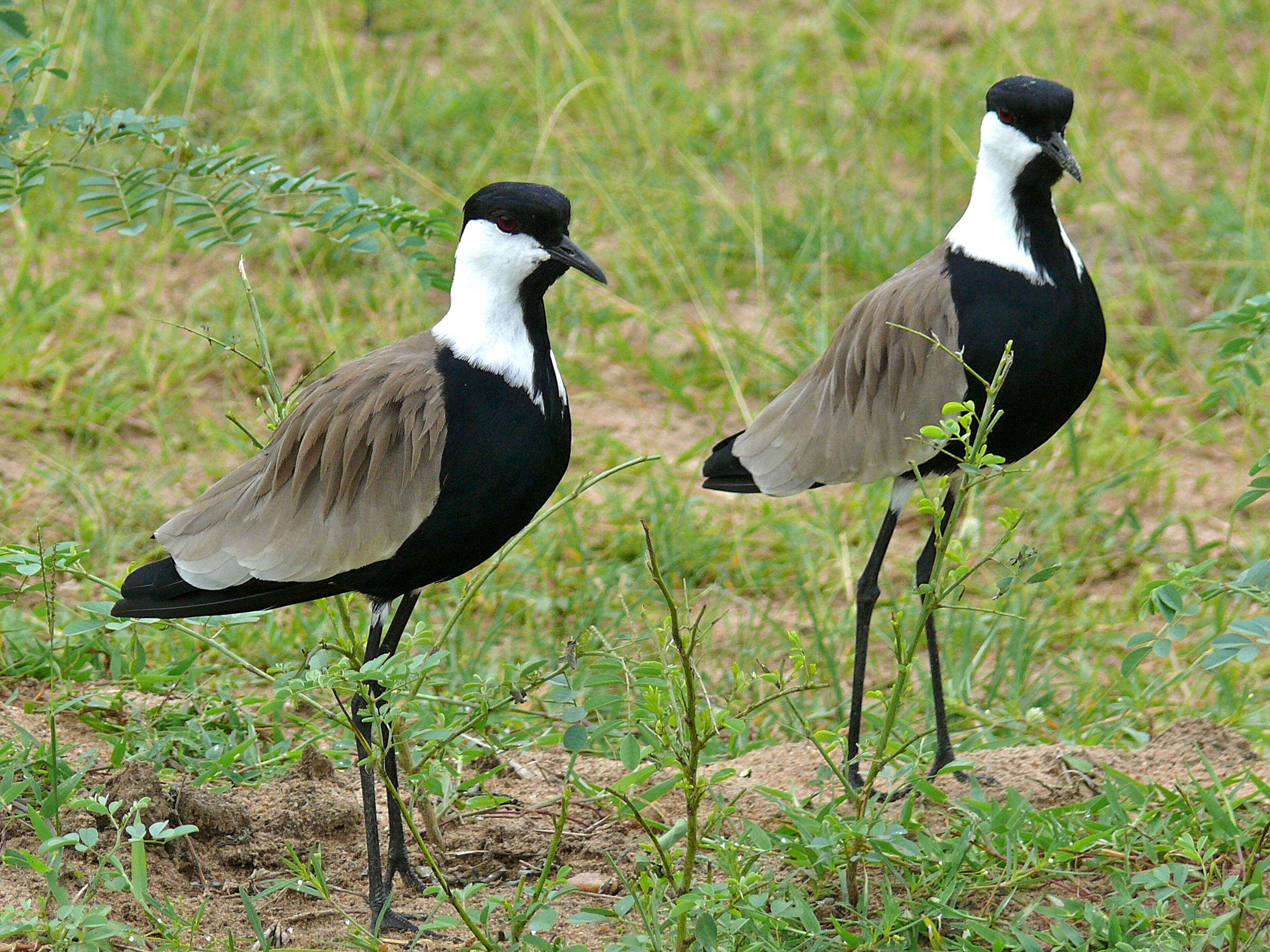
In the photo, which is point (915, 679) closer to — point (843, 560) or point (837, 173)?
point (843, 560)

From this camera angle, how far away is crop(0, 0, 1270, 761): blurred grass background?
469cm

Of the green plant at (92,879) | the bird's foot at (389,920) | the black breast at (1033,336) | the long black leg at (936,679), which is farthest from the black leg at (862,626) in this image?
the green plant at (92,879)

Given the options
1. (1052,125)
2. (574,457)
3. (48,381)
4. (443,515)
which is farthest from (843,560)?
(48,381)

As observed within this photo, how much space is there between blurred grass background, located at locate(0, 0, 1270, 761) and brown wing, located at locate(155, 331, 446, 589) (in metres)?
1.06

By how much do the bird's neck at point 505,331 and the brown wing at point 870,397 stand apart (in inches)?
35.7

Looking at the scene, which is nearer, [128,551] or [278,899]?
[278,899]

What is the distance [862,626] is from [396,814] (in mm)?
1209

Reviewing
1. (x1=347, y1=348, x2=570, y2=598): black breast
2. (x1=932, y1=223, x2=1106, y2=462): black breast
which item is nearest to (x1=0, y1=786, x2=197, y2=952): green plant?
(x1=347, y1=348, x2=570, y2=598): black breast

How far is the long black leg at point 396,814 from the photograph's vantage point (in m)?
3.11

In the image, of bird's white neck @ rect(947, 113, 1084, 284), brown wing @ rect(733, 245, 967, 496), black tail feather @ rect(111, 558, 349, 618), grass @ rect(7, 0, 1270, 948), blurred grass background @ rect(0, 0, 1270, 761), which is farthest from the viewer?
blurred grass background @ rect(0, 0, 1270, 761)

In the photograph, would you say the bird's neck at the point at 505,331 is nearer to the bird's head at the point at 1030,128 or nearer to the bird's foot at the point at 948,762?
the bird's head at the point at 1030,128

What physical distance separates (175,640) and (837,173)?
405 centimetres

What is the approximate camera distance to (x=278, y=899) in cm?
304

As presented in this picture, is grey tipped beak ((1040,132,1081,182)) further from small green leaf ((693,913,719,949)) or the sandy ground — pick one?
small green leaf ((693,913,719,949))
